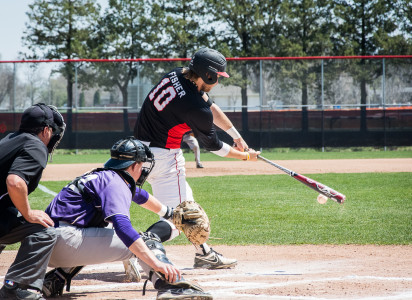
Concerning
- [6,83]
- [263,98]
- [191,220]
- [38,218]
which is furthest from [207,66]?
[6,83]

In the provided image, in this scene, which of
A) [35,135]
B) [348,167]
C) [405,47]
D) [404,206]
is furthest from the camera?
[405,47]

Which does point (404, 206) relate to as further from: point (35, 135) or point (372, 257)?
point (35, 135)

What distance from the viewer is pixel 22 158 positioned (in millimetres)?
3744

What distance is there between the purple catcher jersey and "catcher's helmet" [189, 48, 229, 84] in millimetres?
1621

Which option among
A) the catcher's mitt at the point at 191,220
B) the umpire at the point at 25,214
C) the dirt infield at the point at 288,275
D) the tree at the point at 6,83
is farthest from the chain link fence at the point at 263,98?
the umpire at the point at 25,214

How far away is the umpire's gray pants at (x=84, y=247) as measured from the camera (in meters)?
3.95

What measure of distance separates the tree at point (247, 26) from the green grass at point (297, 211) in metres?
19.6

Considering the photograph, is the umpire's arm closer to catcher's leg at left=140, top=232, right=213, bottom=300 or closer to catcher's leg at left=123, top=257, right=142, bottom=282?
catcher's leg at left=140, top=232, right=213, bottom=300

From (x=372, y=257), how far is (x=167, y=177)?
230cm

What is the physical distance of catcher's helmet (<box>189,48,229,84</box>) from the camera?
17.0 ft

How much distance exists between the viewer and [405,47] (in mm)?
30906

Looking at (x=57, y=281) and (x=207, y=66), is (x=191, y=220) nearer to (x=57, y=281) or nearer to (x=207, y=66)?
(x=57, y=281)

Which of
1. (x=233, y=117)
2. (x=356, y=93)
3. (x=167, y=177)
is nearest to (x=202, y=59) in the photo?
(x=167, y=177)

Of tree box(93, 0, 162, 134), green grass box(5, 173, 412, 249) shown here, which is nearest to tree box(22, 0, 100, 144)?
tree box(93, 0, 162, 134)
